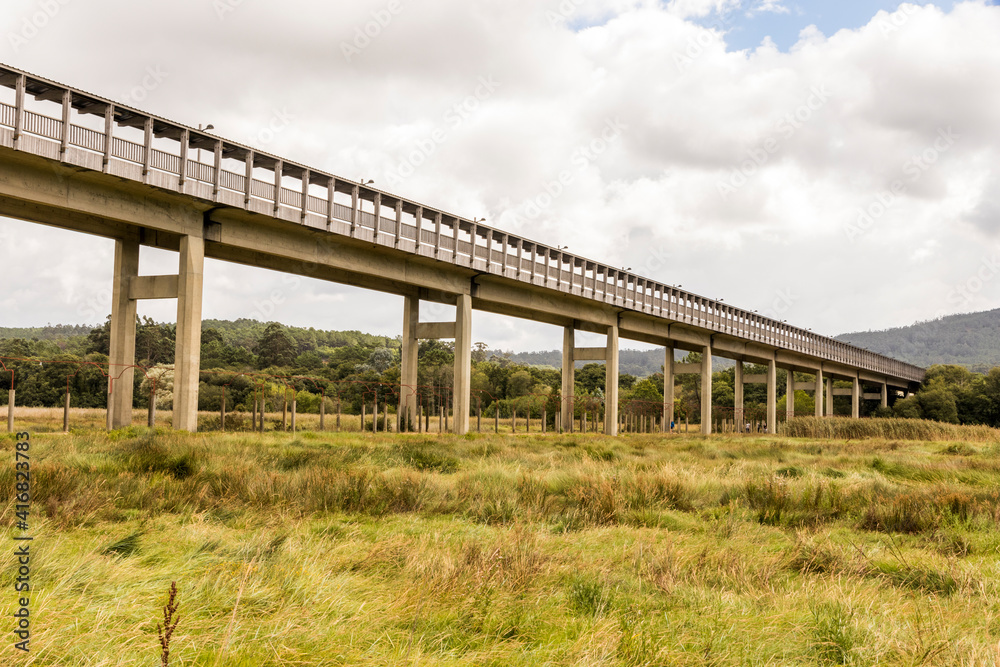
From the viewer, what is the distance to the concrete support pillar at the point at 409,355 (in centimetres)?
3588

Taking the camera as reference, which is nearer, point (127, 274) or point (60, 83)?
point (60, 83)

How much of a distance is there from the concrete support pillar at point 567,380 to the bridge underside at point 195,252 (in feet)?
18.4

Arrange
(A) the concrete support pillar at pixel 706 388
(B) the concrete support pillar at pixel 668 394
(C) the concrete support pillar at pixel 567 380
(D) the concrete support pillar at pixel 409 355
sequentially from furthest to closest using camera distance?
1. (A) the concrete support pillar at pixel 706 388
2. (B) the concrete support pillar at pixel 668 394
3. (C) the concrete support pillar at pixel 567 380
4. (D) the concrete support pillar at pixel 409 355

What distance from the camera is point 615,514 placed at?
10750 millimetres

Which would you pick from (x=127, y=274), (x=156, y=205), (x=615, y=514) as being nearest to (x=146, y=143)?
(x=156, y=205)

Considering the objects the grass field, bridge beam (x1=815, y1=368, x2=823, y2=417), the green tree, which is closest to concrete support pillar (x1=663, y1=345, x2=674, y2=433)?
bridge beam (x1=815, y1=368, x2=823, y2=417)

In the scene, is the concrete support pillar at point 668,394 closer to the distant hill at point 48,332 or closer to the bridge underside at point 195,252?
the bridge underside at point 195,252

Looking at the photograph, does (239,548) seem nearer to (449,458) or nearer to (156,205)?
(449,458)

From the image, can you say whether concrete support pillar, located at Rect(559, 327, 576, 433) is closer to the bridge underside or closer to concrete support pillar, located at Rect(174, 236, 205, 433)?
the bridge underside

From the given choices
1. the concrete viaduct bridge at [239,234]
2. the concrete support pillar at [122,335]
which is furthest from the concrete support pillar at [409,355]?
the concrete support pillar at [122,335]

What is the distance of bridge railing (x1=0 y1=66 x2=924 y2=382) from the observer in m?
20.4

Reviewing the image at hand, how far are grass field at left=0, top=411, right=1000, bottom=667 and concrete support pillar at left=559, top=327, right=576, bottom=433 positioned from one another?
113 feet

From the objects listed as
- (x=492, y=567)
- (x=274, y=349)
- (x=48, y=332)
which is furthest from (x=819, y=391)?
(x=48, y=332)

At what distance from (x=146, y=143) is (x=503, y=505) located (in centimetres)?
1821
